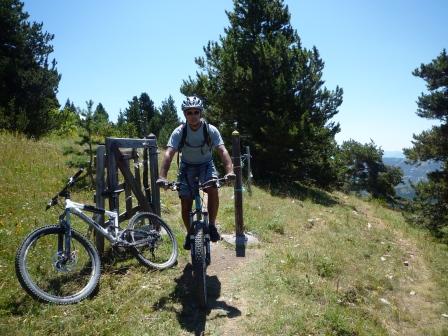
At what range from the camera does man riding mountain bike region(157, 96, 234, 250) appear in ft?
18.7

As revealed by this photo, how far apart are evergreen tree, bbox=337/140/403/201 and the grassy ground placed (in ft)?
127

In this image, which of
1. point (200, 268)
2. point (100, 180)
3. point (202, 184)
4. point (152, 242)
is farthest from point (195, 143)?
point (200, 268)

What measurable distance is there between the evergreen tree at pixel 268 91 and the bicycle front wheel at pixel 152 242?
8.94 meters

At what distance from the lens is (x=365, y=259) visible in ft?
28.6

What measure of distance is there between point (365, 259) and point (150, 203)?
5397 mm

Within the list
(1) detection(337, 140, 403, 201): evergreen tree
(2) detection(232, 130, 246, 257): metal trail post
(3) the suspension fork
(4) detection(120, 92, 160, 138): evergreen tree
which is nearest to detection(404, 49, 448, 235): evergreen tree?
(2) detection(232, 130, 246, 257): metal trail post

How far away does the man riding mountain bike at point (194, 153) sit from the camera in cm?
570

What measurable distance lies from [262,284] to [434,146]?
66.1ft

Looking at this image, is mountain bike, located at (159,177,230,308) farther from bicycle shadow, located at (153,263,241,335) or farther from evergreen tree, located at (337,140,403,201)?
evergreen tree, located at (337,140,403,201)

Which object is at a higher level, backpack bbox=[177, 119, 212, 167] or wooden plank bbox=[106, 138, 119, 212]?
backpack bbox=[177, 119, 212, 167]

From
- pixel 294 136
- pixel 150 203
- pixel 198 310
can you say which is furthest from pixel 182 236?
pixel 294 136

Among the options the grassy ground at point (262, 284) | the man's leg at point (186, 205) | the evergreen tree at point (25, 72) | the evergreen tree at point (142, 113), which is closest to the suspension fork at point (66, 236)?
the grassy ground at point (262, 284)

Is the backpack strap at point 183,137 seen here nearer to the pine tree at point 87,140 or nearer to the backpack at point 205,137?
the backpack at point 205,137

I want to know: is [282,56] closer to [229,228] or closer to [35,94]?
[229,228]
